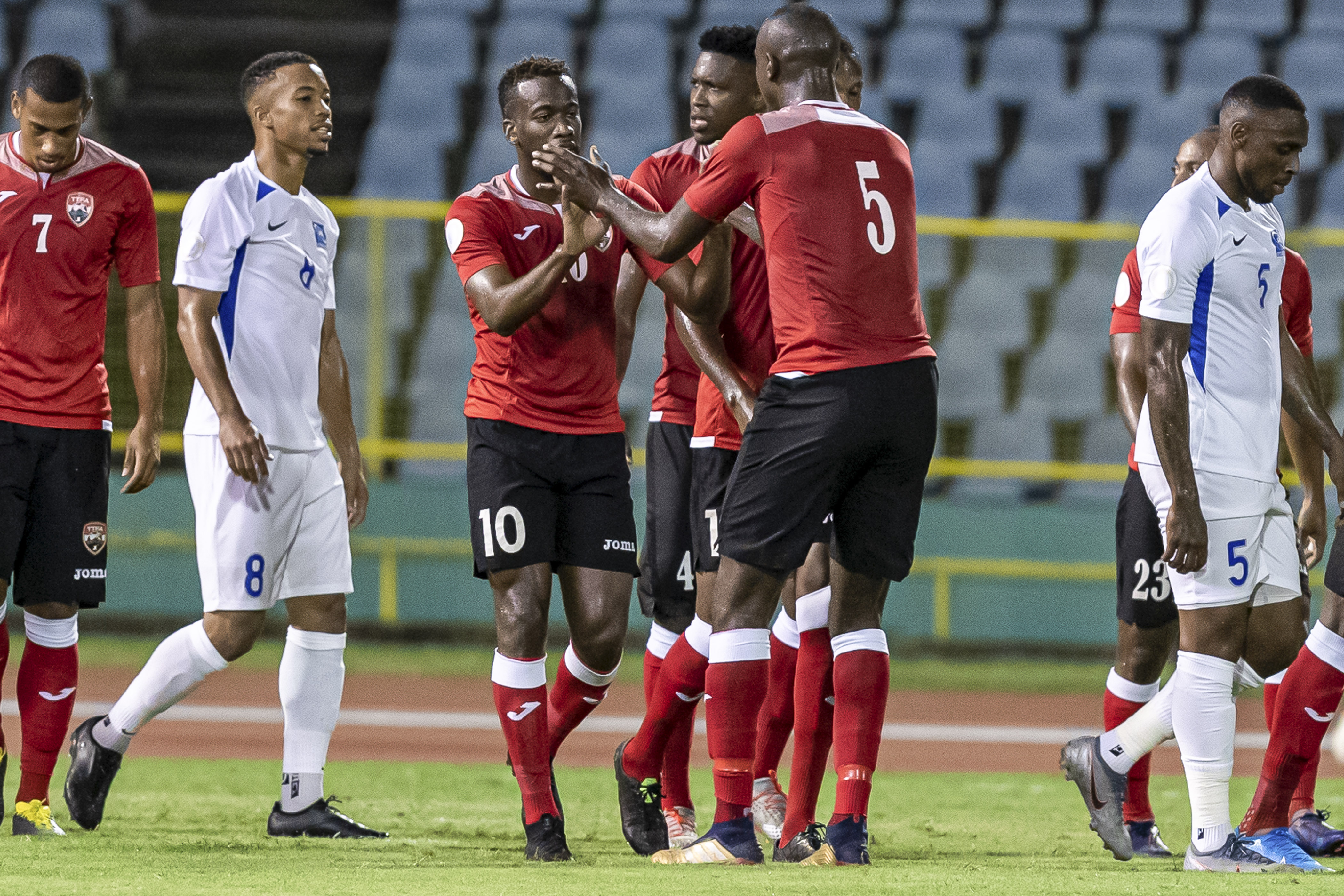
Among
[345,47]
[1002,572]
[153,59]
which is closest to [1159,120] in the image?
[1002,572]

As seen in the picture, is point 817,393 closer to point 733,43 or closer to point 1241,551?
point 1241,551

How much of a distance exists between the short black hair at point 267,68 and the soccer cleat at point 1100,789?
10.8 ft

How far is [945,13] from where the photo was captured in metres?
14.8

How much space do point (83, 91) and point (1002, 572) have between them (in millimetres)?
7672

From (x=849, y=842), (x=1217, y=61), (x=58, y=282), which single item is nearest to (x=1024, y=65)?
(x=1217, y=61)

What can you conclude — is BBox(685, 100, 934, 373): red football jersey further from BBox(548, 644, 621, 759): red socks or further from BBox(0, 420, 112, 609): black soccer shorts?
BBox(0, 420, 112, 609): black soccer shorts

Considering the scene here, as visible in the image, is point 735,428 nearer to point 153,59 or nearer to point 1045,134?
point 1045,134

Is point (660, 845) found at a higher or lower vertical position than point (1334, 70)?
lower

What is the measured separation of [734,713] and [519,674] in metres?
0.73

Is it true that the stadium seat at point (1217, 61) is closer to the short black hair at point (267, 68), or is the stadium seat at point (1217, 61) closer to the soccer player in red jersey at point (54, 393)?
the short black hair at point (267, 68)

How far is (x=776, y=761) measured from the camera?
18.2 feet

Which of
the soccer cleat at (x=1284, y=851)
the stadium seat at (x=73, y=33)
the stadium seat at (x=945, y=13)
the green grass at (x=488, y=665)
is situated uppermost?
the stadium seat at (x=945, y=13)

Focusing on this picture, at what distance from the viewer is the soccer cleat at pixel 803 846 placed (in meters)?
4.50

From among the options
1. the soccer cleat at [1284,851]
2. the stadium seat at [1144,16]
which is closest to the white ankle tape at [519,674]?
the soccer cleat at [1284,851]
